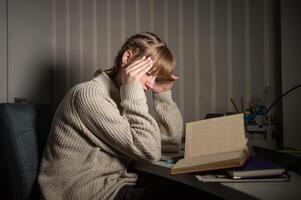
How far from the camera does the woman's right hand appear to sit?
1.04 meters

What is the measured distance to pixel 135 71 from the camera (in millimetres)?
1050

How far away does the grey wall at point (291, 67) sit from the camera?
5.20 ft

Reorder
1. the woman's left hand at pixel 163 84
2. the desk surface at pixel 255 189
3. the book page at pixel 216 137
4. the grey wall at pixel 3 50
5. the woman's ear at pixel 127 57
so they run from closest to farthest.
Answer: the desk surface at pixel 255 189 < the book page at pixel 216 137 < the woman's ear at pixel 127 57 < the woman's left hand at pixel 163 84 < the grey wall at pixel 3 50

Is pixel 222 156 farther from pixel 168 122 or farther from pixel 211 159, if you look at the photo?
pixel 168 122

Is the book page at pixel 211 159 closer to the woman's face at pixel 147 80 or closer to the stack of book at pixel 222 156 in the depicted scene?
the stack of book at pixel 222 156

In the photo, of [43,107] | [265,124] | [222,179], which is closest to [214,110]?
[265,124]

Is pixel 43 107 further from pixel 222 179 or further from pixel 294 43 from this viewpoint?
pixel 294 43

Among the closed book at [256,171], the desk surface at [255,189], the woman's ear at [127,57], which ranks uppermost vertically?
the woman's ear at [127,57]

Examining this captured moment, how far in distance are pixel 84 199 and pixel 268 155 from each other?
596 millimetres

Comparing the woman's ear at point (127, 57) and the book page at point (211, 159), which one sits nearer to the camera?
the book page at point (211, 159)

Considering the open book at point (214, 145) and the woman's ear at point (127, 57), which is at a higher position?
the woman's ear at point (127, 57)

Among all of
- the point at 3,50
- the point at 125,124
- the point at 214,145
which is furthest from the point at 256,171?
the point at 3,50

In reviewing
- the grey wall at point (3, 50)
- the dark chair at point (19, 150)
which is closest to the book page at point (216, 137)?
the dark chair at point (19, 150)

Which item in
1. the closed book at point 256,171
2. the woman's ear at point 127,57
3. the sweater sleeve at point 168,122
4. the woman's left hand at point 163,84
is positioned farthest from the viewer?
the woman's left hand at point 163,84
